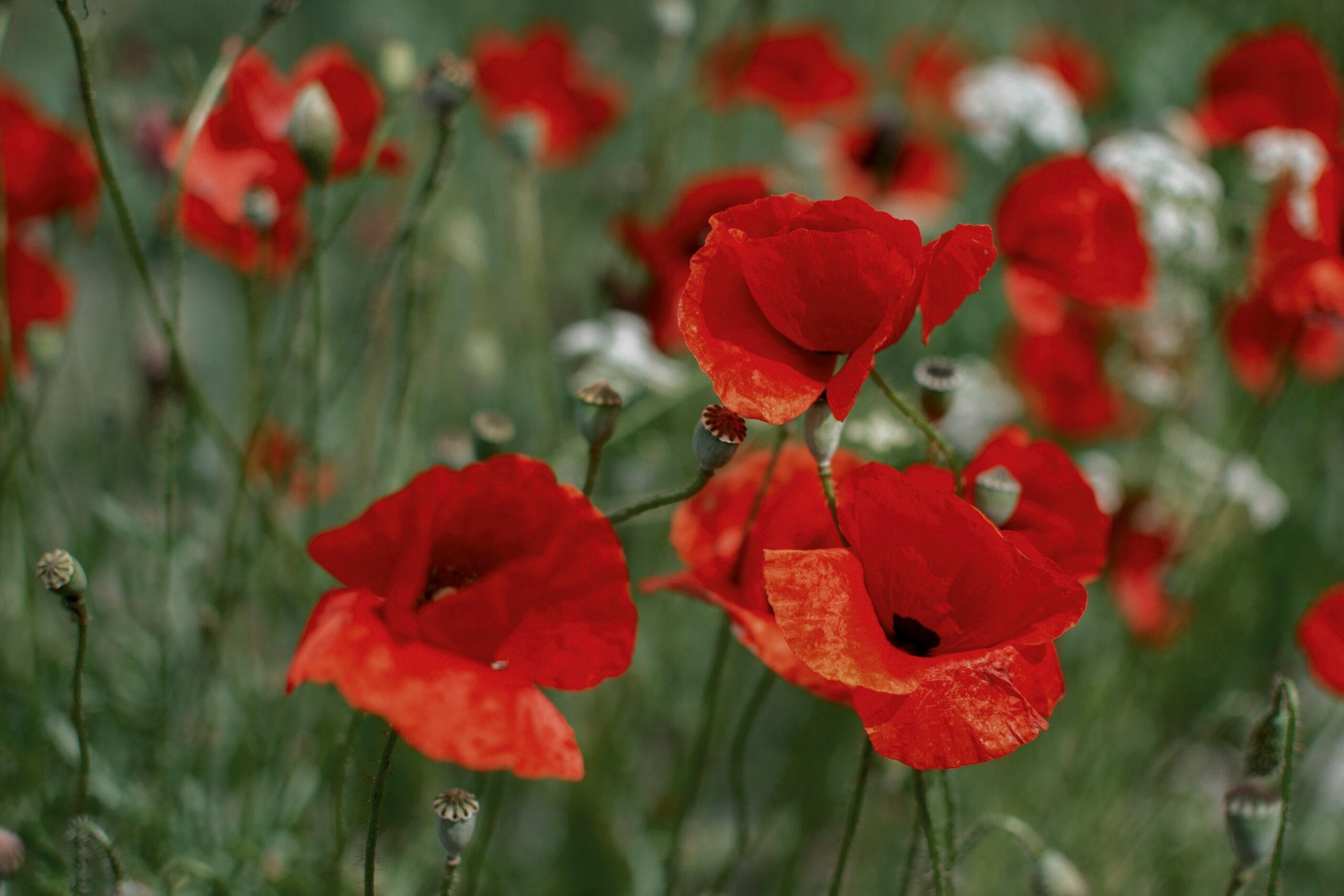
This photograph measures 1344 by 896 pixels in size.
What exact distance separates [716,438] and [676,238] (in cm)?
49

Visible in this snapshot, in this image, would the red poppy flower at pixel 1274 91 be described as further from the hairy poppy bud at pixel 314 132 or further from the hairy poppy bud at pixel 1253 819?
the hairy poppy bud at pixel 314 132

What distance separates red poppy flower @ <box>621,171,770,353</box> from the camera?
0.91 meters

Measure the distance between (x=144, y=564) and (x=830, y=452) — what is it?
139cm

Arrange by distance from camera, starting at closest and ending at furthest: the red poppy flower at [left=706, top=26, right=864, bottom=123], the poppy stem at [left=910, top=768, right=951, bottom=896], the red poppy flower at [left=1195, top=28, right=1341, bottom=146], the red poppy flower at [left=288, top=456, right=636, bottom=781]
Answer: the red poppy flower at [left=288, top=456, right=636, bottom=781] → the poppy stem at [left=910, top=768, right=951, bottom=896] → the red poppy flower at [left=1195, top=28, right=1341, bottom=146] → the red poppy flower at [left=706, top=26, right=864, bottom=123]

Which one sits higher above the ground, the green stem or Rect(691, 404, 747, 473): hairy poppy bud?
Rect(691, 404, 747, 473): hairy poppy bud

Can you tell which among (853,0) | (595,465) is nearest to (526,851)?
(595,465)

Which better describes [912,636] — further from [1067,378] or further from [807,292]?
[1067,378]

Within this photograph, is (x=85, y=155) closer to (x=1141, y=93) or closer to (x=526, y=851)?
(x=526, y=851)

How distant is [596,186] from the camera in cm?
188

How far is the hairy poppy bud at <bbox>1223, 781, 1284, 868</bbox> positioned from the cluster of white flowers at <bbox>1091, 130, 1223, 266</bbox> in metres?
0.79

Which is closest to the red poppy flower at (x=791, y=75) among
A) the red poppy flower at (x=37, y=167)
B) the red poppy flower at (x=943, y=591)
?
the red poppy flower at (x=37, y=167)

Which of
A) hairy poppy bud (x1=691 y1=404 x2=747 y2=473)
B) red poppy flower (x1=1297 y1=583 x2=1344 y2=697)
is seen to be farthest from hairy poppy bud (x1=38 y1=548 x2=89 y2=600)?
red poppy flower (x1=1297 y1=583 x2=1344 y2=697)

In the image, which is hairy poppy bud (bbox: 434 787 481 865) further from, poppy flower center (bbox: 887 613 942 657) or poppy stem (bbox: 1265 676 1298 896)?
poppy stem (bbox: 1265 676 1298 896)

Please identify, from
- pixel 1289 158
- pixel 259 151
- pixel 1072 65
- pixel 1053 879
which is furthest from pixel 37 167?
pixel 1072 65
